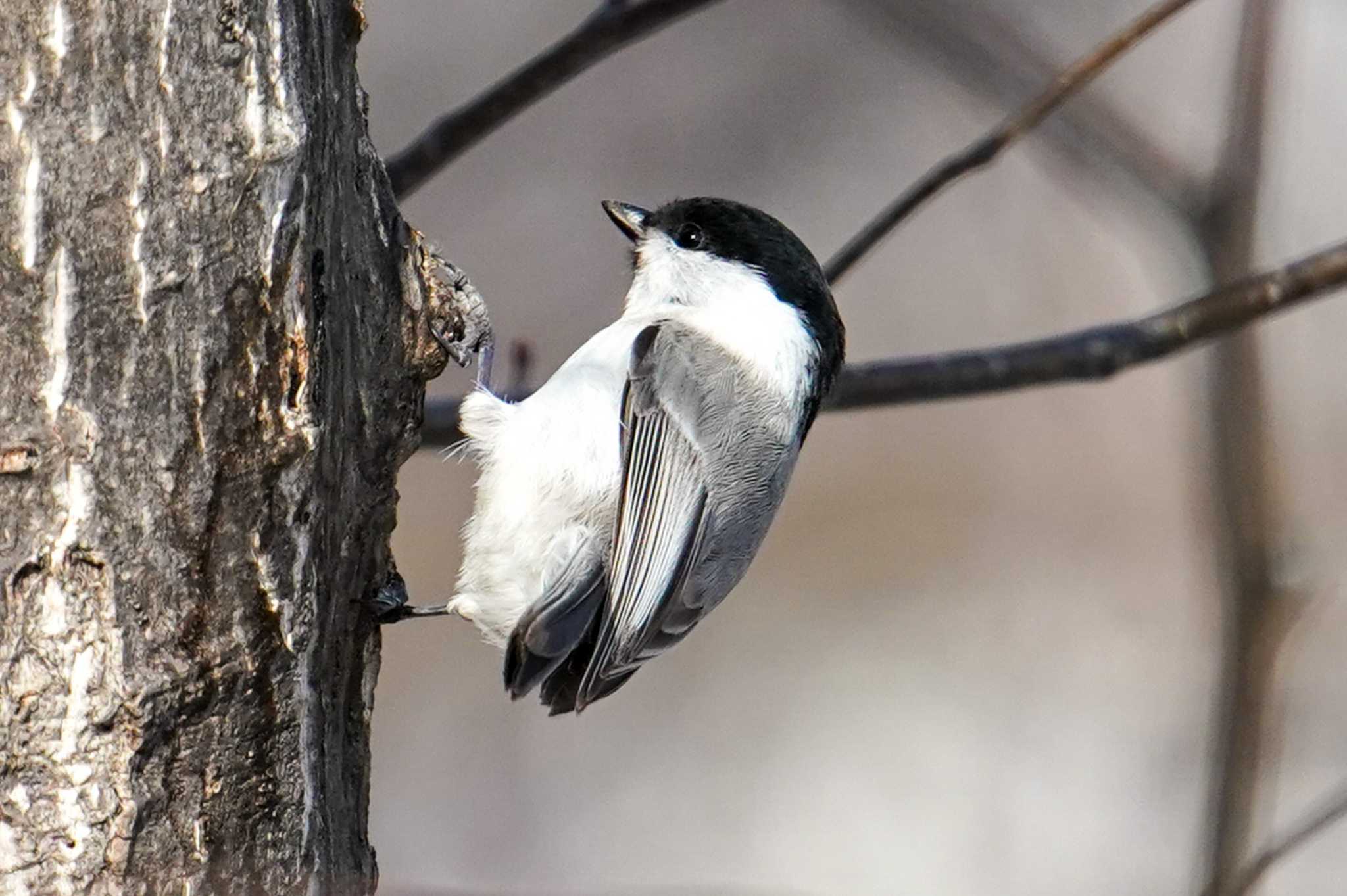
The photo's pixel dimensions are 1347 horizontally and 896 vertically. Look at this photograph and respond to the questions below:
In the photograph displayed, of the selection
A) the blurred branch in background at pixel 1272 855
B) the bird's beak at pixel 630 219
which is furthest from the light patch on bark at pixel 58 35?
the bird's beak at pixel 630 219

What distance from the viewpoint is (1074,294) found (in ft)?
15.6

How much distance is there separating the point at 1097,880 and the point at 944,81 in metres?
2.46

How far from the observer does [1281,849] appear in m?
1.38

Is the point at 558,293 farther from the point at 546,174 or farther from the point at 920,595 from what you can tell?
the point at 920,595

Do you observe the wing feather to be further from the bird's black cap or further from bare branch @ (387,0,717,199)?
→ bare branch @ (387,0,717,199)

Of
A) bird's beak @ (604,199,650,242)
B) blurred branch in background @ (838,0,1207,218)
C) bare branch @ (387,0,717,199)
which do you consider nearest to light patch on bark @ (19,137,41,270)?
bare branch @ (387,0,717,199)

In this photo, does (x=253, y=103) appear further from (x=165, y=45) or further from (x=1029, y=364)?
(x=1029, y=364)

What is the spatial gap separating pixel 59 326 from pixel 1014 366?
1.37m

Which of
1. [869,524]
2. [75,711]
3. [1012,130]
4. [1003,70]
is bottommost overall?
[75,711]

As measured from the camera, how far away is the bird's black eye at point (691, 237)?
99.5 inches

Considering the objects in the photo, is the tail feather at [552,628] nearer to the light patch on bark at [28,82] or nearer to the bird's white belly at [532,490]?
the bird's white belly at [532,490]

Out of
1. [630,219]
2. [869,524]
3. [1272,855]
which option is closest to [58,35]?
[1272,855]

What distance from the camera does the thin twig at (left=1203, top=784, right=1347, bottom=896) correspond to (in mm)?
1318

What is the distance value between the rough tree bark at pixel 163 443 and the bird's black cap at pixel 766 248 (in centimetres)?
112
